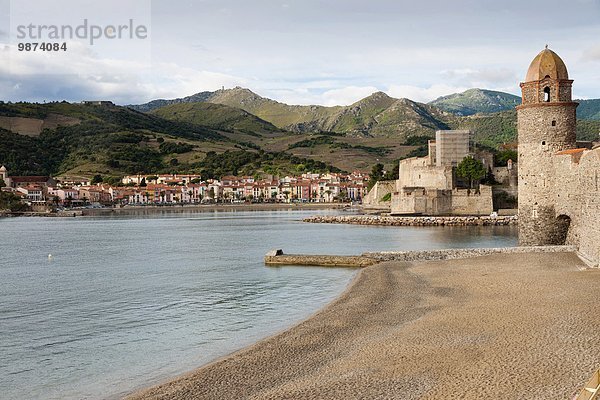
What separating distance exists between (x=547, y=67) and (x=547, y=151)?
2603 mm

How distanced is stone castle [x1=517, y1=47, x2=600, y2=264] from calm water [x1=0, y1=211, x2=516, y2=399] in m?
6.12

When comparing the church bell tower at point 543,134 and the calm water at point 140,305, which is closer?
the calm water at point 140,305

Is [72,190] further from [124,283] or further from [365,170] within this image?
[124,283]

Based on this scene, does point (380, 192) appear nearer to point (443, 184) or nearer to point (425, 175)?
point (425, 175)

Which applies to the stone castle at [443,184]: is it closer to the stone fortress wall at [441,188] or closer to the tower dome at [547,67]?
the stone fortress wall at [441,188]

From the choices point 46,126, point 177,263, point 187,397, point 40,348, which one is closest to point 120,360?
point 40,348

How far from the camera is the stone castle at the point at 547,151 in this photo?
2032cm

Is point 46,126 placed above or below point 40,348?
above

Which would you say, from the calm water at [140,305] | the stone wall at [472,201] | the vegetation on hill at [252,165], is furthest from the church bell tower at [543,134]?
the vegetation on hill at [252,165]

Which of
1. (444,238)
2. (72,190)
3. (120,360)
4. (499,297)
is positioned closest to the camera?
(120,360)

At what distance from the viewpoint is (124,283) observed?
2058 cm

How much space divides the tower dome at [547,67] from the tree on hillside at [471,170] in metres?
31.9

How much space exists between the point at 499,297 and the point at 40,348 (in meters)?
8.78

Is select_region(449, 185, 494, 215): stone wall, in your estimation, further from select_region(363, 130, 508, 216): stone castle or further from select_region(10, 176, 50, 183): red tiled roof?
select_region(10, 176, 50, 183): red tiled roof
